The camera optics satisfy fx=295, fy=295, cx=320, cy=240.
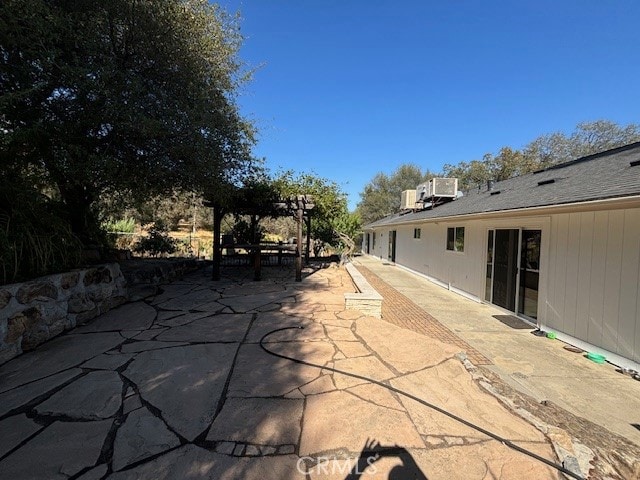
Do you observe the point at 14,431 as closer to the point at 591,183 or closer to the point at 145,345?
the point at 145,345

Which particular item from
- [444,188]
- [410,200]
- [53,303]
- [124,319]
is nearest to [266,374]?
[124,319]

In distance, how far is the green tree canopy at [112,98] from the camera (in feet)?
13.3

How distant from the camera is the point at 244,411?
2.42 meters

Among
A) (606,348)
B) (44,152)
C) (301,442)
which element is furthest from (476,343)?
(44,152)

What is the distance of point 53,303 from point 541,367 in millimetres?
6780

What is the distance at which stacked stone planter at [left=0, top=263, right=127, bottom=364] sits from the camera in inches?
129

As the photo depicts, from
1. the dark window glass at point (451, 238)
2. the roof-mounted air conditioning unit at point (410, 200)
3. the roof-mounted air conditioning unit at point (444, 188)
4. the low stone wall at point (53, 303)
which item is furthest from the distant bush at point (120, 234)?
the roof-mounted air conditioning unit at point (410, 200)

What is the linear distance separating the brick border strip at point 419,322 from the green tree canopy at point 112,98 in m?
4.77

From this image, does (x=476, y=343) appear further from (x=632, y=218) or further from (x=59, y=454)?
(x=59, y=454)

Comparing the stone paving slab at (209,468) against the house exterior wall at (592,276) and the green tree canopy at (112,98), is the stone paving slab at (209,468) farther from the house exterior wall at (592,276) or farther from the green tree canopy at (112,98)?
the house exterior wall at (592,276)

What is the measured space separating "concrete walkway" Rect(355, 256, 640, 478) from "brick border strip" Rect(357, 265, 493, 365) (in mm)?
24

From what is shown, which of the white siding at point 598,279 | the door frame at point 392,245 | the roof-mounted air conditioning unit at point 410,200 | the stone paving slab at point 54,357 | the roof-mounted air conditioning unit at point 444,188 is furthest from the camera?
the door frame at point 392,245

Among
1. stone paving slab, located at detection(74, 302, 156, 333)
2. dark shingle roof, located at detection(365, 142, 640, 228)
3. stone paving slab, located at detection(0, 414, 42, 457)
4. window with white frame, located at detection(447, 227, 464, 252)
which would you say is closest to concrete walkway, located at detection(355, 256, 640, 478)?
dark shingle roof, located at detection(365, 142, 640, 228)

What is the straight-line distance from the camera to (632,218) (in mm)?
4215
